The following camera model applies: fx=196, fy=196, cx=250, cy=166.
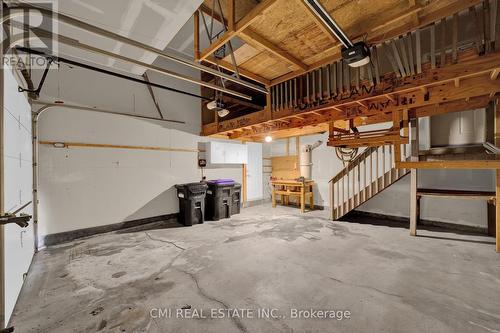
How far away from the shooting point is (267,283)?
2.36m

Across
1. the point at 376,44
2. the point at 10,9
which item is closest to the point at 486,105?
the point at 376,44

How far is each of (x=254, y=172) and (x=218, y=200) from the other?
247 cm

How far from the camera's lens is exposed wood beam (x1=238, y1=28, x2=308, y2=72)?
102 inches

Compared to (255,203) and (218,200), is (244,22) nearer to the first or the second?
(218,200)

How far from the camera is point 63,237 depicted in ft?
12.5

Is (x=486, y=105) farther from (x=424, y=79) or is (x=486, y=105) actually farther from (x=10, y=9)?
(x=10, y=9)

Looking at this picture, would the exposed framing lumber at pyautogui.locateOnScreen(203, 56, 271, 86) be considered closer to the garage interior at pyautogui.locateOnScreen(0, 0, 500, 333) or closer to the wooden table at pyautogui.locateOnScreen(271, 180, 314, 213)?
the garage interior at pyautogui.locateOnScreen(0, 0, 500, 333)

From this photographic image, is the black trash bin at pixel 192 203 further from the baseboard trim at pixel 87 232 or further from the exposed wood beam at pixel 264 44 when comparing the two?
the exposed wood beam at pixel 264 44

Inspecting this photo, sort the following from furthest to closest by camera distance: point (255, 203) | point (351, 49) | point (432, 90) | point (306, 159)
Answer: point (255, 203) < point (306, 159) < point (432, 90) < point (351, 49)

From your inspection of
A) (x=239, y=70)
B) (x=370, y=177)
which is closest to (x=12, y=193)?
(x=239, y=70)

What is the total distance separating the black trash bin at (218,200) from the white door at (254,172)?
5.62 feet

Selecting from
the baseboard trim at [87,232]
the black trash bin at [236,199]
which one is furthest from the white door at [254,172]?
the baseboard trim at [87,232]

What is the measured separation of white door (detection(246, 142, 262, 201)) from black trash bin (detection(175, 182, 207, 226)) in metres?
2.48

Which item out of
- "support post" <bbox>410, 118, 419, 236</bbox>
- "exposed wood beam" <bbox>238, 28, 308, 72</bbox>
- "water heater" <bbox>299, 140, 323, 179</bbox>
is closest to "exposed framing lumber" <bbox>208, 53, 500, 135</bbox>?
"support post" <bbox>410, 118, 419, 236</bbox>
